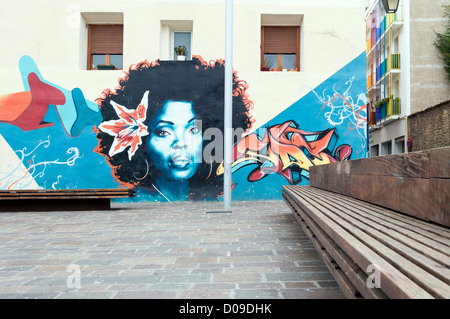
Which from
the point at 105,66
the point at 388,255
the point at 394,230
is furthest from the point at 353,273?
the point at 105,66

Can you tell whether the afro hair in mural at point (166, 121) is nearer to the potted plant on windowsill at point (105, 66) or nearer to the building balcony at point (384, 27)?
the potted plant on windowsill at point (105, 66)

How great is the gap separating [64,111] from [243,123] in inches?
200

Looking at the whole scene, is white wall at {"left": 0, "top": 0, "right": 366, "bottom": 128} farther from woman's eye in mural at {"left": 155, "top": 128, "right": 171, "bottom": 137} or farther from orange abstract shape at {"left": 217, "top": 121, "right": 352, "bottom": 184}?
woman's eye in mural at {"left": 155, "top": 128, "right": 171, "bottom": 137}

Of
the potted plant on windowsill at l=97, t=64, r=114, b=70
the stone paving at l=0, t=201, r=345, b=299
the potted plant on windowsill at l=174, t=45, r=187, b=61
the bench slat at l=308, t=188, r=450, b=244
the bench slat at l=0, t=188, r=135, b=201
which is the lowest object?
the stone paving at l=0, t=201, r=345, b=299

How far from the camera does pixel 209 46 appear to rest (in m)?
11.5

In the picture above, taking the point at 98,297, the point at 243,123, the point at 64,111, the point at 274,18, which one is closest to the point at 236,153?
the point at 243,123

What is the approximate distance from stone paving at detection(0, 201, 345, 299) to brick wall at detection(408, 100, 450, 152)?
41.5 ft

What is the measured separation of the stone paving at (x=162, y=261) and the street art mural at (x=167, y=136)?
437cm

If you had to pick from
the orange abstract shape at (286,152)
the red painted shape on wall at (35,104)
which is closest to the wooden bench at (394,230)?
the orange abstract shape at (286,152)

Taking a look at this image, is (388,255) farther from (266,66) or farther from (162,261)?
(266,66)

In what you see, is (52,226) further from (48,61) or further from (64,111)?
(48,61)

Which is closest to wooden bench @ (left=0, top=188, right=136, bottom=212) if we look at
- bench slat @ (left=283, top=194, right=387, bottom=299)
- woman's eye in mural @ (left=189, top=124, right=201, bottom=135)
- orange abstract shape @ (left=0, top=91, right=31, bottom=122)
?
woman's eye in mural @ (left=189, top=124, right=201, bottom=135)

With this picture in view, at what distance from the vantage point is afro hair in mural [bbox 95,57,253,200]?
11.3 metres

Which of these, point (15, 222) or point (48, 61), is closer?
point (15, 222)
